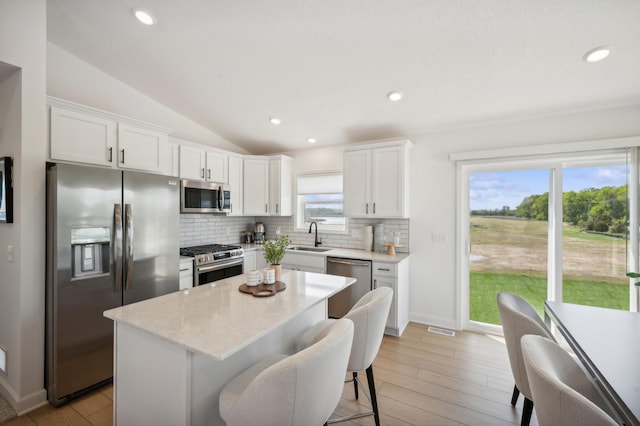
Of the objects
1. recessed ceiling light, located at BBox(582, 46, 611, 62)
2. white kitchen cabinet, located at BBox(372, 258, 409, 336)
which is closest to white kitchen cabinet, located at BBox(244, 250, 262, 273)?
white kitchen cabinet, located at BBox(372, 258, 409, 336)

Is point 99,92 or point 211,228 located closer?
point 99,92

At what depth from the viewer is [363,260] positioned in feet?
11.1

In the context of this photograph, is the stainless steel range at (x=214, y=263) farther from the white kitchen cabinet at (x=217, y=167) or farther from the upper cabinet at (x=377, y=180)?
the upper cabinet at (x=377, y=180)

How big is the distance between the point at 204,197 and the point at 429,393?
125 inches

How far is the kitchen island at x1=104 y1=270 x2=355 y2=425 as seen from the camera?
1205 millimetres

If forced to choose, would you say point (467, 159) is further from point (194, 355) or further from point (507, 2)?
point (194, 355)

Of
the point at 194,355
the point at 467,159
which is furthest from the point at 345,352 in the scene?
the point at 467,159

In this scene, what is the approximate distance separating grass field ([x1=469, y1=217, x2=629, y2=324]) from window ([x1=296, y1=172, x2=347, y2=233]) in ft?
6.13

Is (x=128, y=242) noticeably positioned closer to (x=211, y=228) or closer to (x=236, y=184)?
(x=211, y=228)

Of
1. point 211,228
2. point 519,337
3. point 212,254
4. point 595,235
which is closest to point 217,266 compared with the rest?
point 212,254

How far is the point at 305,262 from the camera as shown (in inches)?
150

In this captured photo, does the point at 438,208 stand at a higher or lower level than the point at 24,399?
higher

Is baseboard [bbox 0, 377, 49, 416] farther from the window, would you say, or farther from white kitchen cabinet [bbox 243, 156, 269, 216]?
the window

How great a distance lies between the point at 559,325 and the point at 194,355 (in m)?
2.03
